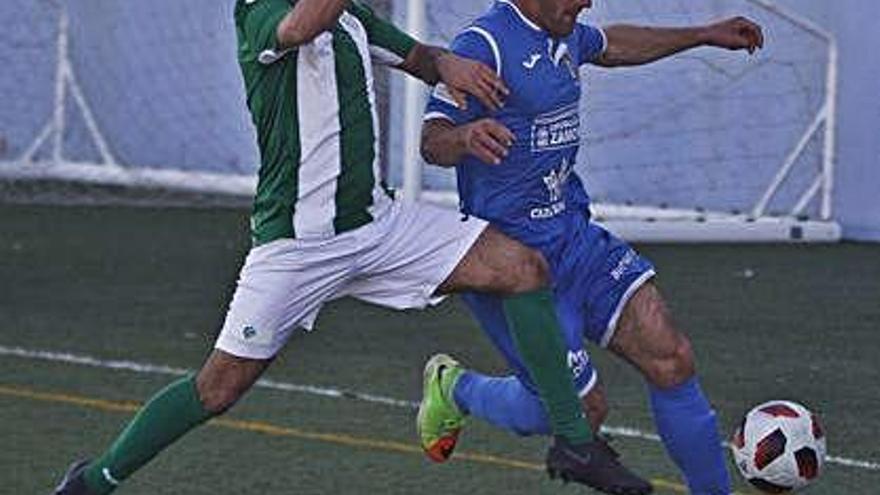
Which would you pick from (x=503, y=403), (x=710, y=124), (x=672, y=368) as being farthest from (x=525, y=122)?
(x=710, y=124)

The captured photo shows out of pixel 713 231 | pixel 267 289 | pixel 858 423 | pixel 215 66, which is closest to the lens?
pixel 267 289

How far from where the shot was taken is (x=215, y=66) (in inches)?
739

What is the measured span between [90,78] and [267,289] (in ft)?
41.1

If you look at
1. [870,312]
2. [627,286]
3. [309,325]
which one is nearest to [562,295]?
[627,286]

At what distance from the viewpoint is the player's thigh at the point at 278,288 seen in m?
6.97

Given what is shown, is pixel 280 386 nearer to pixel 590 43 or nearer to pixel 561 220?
pixel 590 43

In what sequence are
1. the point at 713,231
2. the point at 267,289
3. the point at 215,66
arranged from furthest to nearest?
the point at 215,66 → the point at 713,231 → the point at 267,289

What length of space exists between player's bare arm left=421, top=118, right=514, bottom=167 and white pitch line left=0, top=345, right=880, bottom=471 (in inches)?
71.7

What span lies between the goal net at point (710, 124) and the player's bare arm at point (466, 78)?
28.9ft

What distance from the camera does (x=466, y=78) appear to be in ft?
22.9

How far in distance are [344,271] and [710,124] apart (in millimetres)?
9546

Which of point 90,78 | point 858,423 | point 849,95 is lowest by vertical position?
point 90,78

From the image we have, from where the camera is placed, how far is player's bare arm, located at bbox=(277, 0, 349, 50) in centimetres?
666

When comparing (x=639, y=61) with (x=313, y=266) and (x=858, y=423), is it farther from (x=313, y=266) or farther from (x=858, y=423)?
(x=858, y=423)
